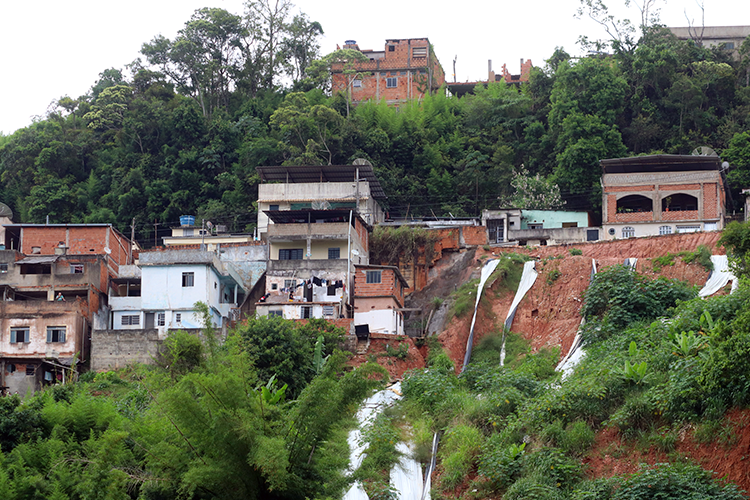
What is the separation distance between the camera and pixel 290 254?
42.0m

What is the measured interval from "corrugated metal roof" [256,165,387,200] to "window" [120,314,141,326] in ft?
34.4

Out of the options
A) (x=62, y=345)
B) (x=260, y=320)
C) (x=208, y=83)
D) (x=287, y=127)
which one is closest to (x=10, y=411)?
(x=260, y=320)

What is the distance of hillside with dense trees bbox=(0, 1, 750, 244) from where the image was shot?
→ 50781mm

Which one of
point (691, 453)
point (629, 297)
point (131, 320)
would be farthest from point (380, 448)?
point (131, 320)

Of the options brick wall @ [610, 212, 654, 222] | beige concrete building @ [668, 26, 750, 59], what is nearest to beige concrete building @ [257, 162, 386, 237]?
brick wall @ [610, 212, 654, 222]

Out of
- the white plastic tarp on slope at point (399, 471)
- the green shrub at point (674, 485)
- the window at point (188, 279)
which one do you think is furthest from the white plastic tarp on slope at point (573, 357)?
the window at point (188, 279)

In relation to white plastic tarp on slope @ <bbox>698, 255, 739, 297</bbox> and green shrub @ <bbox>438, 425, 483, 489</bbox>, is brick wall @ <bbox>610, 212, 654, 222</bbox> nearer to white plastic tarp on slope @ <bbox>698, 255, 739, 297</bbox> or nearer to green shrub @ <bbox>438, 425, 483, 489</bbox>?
white plastic tarp on slope @ <bbox>698, 255, 739, 297</bbox>

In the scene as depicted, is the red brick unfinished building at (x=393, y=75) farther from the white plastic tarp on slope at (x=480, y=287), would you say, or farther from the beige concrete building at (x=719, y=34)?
the white plastic tarp on slope at (x=480, y=287)

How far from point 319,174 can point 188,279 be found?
10.7 metres

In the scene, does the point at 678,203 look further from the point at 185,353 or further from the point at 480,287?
the point at 185,353

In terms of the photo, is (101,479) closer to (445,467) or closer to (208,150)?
(445,467)

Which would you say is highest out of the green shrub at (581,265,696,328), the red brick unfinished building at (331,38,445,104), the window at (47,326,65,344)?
the red brick unfinished building at (331,38,445,104)

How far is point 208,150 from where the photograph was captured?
179ft

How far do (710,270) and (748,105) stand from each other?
23813mm
